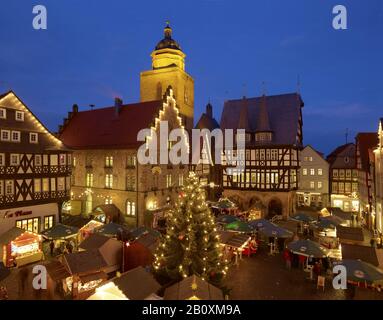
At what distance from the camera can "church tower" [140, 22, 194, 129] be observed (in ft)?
155

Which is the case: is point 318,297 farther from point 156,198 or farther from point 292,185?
point 292,185

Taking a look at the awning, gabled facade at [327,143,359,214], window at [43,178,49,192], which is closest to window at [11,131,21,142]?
window at [43,178,49,192]

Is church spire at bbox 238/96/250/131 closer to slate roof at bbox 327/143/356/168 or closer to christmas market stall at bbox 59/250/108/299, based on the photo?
slate roof at bbox 327/143/356/168

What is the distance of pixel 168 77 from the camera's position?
155 ft

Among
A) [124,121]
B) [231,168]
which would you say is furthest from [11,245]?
[231,168]

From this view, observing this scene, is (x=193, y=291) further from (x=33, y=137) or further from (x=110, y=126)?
(x=110, y=126)

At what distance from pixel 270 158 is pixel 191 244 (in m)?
25.7

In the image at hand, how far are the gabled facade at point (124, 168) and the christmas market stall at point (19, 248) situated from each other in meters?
10.5

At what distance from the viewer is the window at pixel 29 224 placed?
22578mm

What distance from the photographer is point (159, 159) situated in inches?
1220

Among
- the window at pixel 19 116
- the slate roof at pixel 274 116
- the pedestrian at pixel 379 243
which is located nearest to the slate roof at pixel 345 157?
the slate roof at pixel 274 116

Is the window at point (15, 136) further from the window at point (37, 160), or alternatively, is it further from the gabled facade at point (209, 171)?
the gabled facade at point (209, 171)

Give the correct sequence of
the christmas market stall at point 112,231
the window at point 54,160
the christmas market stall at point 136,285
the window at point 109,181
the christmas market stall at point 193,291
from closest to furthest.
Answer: the christmas market stall at point 193,291 → the christmas market stall at point 136,285 → the christmas market stall at point 112,231 → the window at point 54,160 → the window at point 109,181

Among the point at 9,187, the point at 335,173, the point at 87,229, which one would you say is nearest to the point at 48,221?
the point at 9,187
